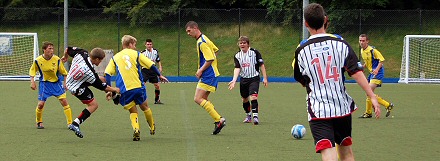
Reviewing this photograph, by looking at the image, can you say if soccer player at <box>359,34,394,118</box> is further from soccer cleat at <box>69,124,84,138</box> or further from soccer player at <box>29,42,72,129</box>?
soccer cleat at <box>69,124,84,138</box>

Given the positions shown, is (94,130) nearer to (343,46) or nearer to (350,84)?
(343,46)

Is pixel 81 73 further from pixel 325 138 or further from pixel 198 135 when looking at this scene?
pixel 325 138

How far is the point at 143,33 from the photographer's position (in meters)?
36.9

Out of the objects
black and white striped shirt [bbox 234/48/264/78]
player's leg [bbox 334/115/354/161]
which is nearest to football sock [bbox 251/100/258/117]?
black and white striped shirt [bbox 234/48/264/78]

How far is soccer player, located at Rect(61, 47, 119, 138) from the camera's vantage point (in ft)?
36.4

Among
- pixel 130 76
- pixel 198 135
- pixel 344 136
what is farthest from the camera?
pixel 198 135

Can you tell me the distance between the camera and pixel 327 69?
6.32 m

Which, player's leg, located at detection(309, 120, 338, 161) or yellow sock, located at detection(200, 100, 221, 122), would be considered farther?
yellow sock, located at detection(200, 100, 221, 122)

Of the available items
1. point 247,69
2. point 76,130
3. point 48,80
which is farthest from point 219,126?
point 48,80

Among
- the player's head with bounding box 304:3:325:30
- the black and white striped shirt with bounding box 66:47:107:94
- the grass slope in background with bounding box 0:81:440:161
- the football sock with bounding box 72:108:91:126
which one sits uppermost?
the player's head with bounding box 304:3:325:30

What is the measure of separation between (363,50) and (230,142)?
5.34m

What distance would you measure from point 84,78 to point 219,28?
24850 mm

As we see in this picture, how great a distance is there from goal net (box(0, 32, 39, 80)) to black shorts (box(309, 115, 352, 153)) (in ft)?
80.6

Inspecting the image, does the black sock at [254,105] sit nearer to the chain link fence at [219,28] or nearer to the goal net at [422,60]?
the goal net at [422,60]
